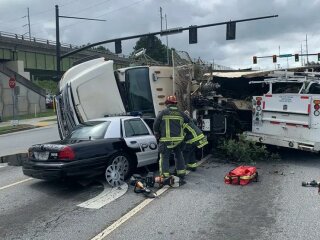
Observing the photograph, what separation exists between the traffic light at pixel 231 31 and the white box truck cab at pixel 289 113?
1493cm

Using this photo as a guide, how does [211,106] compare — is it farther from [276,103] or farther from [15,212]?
[15,212]

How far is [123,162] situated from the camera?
8.47 metres

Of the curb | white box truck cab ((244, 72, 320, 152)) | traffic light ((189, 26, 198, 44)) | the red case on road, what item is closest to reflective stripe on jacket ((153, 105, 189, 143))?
the red case on road

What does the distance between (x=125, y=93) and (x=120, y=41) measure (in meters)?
16.4

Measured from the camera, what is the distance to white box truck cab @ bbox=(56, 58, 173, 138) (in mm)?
11039

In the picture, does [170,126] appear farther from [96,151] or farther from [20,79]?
[20,79]

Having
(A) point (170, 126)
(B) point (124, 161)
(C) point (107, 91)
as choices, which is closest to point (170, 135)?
(A) point (170, 126)

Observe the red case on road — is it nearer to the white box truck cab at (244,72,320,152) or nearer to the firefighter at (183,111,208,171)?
the firefighter at (183,111,208,171)

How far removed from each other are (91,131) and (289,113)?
15.4 feet

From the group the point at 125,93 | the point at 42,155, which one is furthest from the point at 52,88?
the point at 42,155

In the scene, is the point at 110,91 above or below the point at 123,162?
above

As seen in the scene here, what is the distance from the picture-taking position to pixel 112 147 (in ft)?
27.1

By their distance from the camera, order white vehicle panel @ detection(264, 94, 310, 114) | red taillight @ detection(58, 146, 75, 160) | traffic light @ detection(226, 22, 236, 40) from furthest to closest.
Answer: traffic light @ detection(226, 22, 236, 40), white vehicle panel @ detection(264, 94, 310, 114), red taillight @ detection(58, 146, 75, 160)

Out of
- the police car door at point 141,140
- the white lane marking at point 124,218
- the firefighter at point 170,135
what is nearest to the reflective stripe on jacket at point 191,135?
the firefighter at point 170,135
